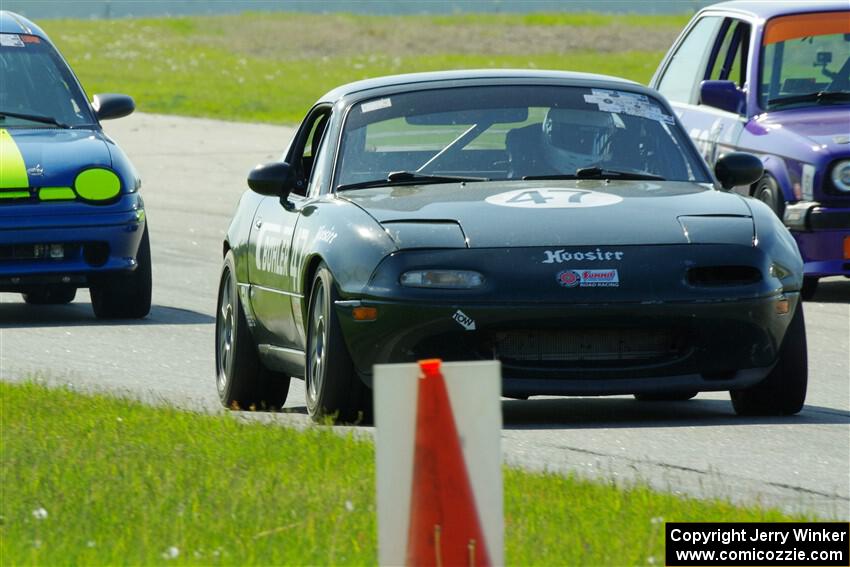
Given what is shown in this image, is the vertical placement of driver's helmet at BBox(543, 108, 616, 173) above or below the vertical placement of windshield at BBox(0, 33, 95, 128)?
above

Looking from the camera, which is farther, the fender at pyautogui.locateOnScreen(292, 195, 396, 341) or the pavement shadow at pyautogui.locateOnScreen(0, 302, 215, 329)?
the pavement shadow at pyautogui.locateOnScreen(0, 302, 215, 329)

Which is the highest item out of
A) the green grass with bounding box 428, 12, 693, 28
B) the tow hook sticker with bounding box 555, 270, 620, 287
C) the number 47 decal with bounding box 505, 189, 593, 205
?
the number 47 decal with bounding box 505, 189, 593, 205

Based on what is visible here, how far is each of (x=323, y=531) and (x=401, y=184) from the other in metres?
3.09

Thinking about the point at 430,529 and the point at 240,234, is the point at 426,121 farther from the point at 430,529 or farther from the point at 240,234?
the point at 430,529

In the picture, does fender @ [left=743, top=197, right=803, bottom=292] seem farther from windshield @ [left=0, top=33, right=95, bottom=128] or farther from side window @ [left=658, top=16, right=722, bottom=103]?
side window @ [left=658, top=16, right=722, bottom=103]

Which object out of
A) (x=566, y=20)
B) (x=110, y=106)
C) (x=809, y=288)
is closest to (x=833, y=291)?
(x=809, y=288)

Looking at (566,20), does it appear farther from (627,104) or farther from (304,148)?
(627,104)

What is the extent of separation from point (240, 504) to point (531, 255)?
76.5 inches

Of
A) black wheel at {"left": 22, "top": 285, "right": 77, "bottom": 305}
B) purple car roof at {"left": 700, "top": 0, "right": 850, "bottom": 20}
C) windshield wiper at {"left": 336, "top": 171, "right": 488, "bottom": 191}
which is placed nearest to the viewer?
windshield wiper at {"left": 336, "top": 171, "right": 488, "bottom": 191}

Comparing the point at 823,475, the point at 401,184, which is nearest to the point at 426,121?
the point at 401,184

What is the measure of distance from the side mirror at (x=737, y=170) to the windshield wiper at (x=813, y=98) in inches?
172

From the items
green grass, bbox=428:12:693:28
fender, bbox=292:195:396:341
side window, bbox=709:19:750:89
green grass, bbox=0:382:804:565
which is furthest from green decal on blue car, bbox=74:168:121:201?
green grass, bbox=428:12:693:28

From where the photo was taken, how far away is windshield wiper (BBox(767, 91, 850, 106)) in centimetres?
1296

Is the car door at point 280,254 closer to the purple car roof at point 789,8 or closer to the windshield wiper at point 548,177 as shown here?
the windshield wiper at point 548,177
